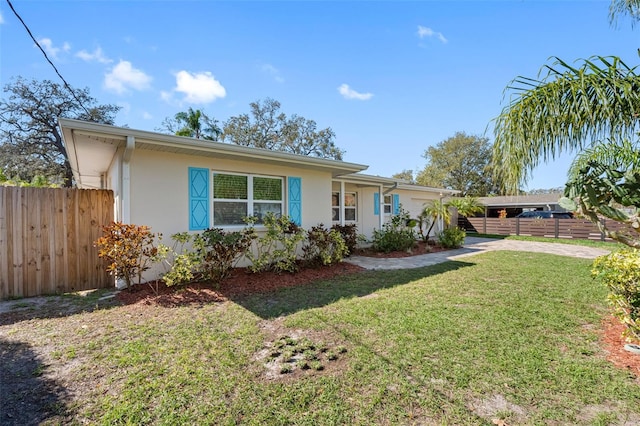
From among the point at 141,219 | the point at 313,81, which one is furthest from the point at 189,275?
the point at 313,81

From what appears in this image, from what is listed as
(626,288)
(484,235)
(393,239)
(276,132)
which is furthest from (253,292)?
(276,132)

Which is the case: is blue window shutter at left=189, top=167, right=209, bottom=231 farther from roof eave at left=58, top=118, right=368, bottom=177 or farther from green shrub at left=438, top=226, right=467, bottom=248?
green shrub at left=438, top=226, right=467, bottom=248

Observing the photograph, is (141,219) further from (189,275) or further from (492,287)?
(492,287)

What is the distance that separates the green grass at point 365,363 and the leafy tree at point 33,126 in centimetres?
1951

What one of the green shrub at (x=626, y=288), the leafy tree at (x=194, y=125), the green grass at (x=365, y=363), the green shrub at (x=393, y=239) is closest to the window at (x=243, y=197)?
the green grass at (x=365, y=363)

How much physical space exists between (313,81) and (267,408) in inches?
415

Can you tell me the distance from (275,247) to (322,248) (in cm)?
126

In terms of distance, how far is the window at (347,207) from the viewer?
41.8 ft

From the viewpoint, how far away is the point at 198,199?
6668 mm

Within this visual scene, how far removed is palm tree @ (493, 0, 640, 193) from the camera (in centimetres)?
285

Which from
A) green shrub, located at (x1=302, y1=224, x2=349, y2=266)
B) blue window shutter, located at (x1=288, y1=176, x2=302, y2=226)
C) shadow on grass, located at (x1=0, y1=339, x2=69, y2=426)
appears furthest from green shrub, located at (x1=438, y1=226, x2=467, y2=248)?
shadow on grass, located at (x1=0, y1=339, x2=69, y2=426)

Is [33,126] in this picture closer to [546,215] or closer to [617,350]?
[617,350]

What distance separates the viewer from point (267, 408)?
233cm

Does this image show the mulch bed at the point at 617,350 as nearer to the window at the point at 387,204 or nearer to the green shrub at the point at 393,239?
the green shrub at the point at 393,239
